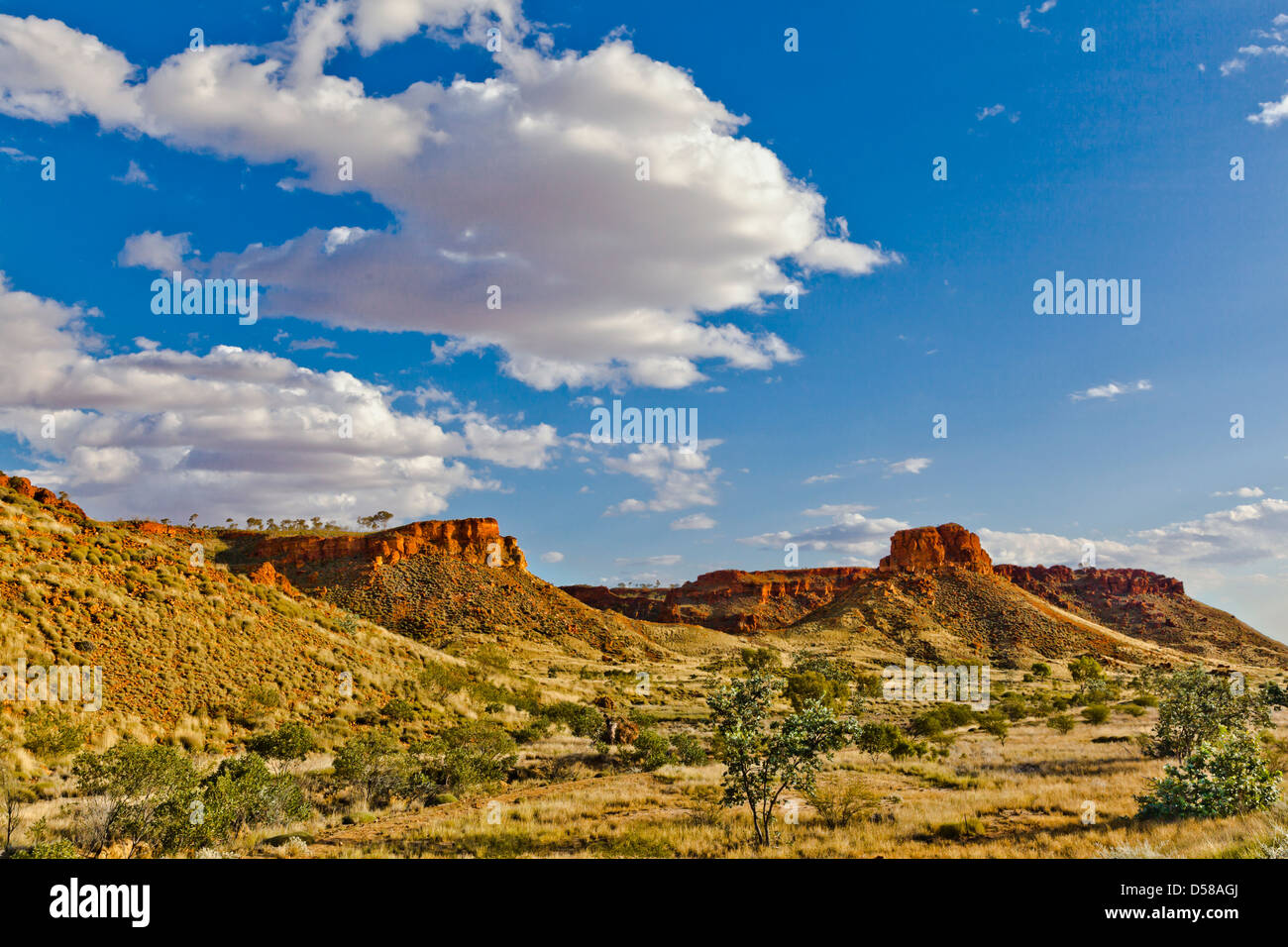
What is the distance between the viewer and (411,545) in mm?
108062

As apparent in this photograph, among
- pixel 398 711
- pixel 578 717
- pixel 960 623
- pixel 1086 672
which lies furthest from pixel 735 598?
pixel 398 711

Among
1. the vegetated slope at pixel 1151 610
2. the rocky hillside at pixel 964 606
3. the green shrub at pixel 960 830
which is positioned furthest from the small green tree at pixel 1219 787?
the vegetated slope at pixel 1151 610

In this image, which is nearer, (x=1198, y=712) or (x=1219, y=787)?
(x=1219, y=787)

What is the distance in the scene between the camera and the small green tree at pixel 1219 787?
15109 millimetres

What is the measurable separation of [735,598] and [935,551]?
56.0 m

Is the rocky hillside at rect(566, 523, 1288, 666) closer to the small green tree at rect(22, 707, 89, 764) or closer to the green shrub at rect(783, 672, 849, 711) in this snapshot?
the green shrub at rect(783, 672, 849, 711)

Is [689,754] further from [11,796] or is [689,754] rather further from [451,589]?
[451,589]

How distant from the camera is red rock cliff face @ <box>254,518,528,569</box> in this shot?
10775 cm

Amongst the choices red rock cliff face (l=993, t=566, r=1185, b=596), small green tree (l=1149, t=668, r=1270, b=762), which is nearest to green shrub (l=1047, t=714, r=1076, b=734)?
small green tree (l=1149, t=668, r=1270, b=762)

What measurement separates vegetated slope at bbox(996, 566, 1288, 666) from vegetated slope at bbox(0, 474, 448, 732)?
142 meters

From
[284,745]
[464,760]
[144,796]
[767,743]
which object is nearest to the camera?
[144,796]

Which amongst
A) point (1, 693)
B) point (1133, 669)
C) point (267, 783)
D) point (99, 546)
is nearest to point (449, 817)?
point (267, 783)
